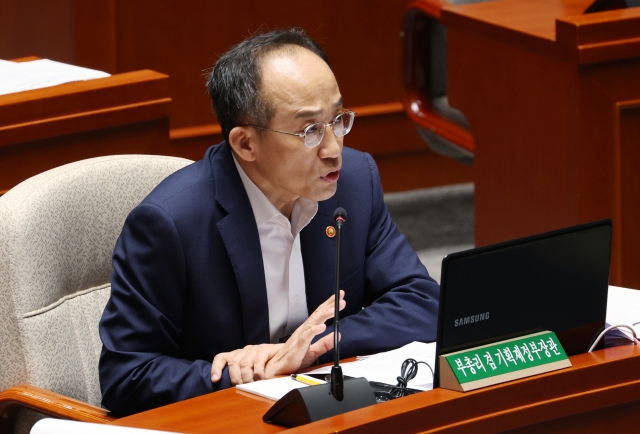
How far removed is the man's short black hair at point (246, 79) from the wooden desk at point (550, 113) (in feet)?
3.86

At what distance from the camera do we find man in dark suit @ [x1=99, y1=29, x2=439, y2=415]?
6.06 feet

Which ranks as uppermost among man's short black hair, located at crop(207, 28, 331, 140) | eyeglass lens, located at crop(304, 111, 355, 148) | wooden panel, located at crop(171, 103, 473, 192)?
man's short black hair, located at crop(207, 28, 331, 140)

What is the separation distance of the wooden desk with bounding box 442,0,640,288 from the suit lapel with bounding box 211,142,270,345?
127 centimetres

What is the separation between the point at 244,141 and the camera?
1.97 metres

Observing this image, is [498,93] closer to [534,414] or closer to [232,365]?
[232,365]

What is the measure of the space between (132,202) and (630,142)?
57.7 inches

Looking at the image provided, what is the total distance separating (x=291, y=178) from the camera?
194 cm

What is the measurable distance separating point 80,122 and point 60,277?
0.71 metres

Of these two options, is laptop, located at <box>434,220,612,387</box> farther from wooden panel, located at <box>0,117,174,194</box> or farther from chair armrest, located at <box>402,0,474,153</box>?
chair armrest, located at <box>402,0,474,153</box>

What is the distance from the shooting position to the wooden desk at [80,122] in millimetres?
2570

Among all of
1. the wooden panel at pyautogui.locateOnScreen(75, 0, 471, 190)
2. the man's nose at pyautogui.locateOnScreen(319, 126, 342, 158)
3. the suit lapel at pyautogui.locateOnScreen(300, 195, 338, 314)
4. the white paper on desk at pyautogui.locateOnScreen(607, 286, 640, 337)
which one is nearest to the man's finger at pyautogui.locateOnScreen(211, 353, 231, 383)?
the suit lapel at pyautogui.locateOnScreen(300, 195, 338, 314)

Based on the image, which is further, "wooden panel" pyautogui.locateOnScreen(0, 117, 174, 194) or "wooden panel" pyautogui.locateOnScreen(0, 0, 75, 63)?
"wooden panel" pyautogui.locateOnScreen(0, 0, 75, 63)

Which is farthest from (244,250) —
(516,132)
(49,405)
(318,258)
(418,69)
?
(418,69)

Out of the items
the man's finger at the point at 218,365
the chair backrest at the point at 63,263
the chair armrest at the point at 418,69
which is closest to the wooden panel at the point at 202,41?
the chair armrest at the point at 418,69
